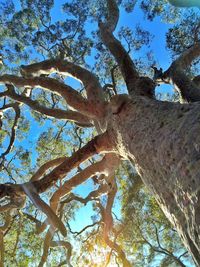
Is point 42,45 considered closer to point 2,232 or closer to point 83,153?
point 2,232

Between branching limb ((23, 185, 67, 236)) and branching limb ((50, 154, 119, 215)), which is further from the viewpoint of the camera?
branching limb ((50, 154, 119, 215))

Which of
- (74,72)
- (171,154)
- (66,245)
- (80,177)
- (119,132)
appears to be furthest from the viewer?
(66,245)

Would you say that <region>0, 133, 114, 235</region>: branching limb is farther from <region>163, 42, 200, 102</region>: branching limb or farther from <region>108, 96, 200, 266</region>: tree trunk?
<region>163, 42, 200, 102</region>: branching limb

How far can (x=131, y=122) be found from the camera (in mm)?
3824

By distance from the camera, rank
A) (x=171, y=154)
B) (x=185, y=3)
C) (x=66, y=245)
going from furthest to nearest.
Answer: (x=185, y=3), (x=66, y=245), (x=171, y=154)

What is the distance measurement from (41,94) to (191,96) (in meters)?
7.60

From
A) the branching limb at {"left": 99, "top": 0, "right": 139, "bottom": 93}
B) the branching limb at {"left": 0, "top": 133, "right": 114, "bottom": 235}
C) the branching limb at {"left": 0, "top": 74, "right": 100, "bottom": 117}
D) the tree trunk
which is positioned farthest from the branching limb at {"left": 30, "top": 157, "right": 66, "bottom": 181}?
the tree trunk

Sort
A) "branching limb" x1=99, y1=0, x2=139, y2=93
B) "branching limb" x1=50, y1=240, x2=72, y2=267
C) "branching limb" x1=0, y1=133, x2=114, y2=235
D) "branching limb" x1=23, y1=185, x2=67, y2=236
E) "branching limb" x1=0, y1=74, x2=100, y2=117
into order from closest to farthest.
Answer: "branching limb" x1=23, y1=185, x2=67, y2=236, "branching limb" x1=0, y1=133, x2=114, y2=235, "branching limb" x1=0, y1=74, x2=100, y2=117, "branching limb" x1=99, y1=0, x2=139, y2=93, "branching limb" x1=50, y1=240, x2=72, y2=267

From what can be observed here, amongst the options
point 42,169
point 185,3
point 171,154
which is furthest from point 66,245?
point 185,3

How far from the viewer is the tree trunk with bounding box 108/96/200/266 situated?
84.3 inches

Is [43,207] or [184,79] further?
[184,79]

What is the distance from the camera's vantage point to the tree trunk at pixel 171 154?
214cm

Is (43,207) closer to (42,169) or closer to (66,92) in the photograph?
(66,92)

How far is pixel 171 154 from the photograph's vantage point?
2.53 m
